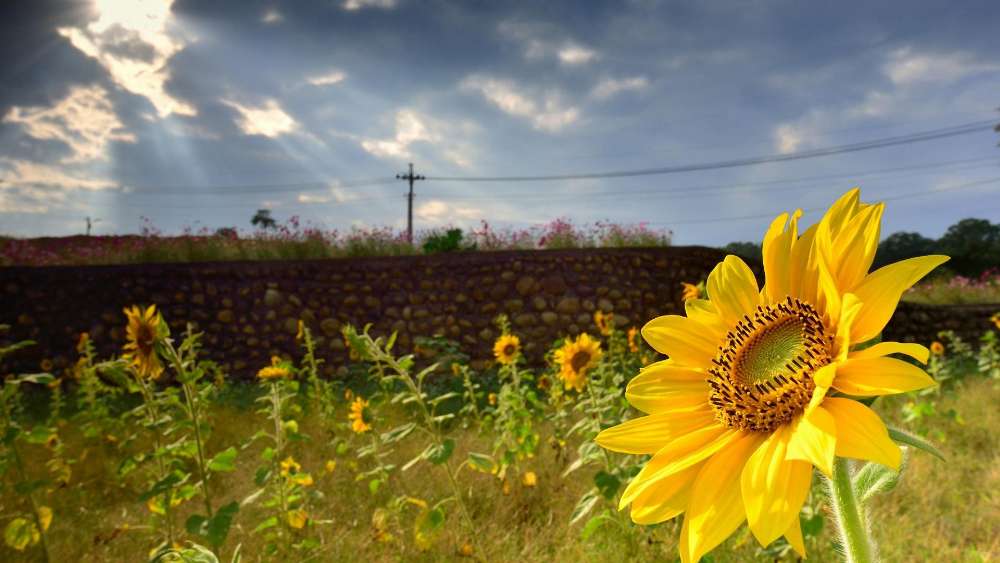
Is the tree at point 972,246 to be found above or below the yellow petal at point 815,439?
above

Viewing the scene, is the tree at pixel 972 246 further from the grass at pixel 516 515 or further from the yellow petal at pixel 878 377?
the yellow petal at pixel 878 377

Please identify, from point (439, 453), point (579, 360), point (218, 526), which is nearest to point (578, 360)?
point (579, 360)

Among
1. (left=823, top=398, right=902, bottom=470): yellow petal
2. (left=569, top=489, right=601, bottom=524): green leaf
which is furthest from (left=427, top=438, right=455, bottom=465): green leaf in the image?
(left=823, top=398, right=902, bottom=470): yellow petal

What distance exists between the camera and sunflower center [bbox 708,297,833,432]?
0.84m

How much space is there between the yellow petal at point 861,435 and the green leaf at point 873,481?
7 cm

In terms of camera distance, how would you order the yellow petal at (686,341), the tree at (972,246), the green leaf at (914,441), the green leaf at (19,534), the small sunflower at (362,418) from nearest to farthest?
1. the green leaf at (914,441)
2. the yellow petal at (686,341)
3. the green leaf at (19,534)
4. the small sunflower at (362,418)
5. the tree at (972,246)

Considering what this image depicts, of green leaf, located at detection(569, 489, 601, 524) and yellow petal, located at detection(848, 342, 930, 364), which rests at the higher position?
yellow petal, located at detection(848, 342, 930, 364)

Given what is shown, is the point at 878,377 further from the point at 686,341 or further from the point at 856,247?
the point at 686,341

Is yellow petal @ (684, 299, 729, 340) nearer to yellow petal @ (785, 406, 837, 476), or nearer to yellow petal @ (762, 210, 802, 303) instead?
yellow petal @ (762, 210, 802, 303)

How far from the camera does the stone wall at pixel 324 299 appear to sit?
351 inches

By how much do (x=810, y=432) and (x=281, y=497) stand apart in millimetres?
2663

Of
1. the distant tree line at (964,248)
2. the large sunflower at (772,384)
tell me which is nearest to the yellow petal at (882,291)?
the large sunflower at (772,384)

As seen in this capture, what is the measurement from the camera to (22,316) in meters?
9.09

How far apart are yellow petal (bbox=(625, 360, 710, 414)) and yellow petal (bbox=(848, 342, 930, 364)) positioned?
0.26 metres
